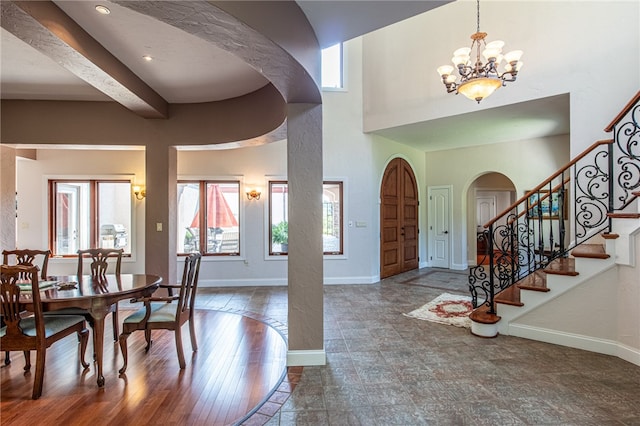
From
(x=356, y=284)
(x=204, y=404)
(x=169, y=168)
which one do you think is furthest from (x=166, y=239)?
(x=356, y=284)

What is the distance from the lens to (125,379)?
2.61 m

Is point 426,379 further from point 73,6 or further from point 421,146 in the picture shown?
point 421,146

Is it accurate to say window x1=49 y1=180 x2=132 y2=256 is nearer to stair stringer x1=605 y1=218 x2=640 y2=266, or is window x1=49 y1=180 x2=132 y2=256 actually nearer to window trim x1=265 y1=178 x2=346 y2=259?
window trim x1=265 y1=178 x2=346 y2=259

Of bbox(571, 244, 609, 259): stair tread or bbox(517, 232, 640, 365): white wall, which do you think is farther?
bbox(571, 244, 609, 259): stair tread

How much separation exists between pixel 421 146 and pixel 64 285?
22.6 ft

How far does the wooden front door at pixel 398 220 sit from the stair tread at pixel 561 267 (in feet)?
10.6

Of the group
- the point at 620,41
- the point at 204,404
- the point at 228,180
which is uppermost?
the point at 620,41

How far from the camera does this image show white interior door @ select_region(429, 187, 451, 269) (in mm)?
7543

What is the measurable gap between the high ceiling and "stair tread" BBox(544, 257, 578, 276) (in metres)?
2.31

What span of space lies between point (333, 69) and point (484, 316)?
535 cm

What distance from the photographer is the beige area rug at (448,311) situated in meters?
3.92

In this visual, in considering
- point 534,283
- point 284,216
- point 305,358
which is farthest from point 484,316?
point 284,216

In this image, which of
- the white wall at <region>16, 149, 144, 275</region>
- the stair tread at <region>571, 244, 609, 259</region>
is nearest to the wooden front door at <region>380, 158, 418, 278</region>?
the stair tread at <region>571, 244, 609, 259</region>

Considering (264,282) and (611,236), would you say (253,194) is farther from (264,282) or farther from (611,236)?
(611,236)
